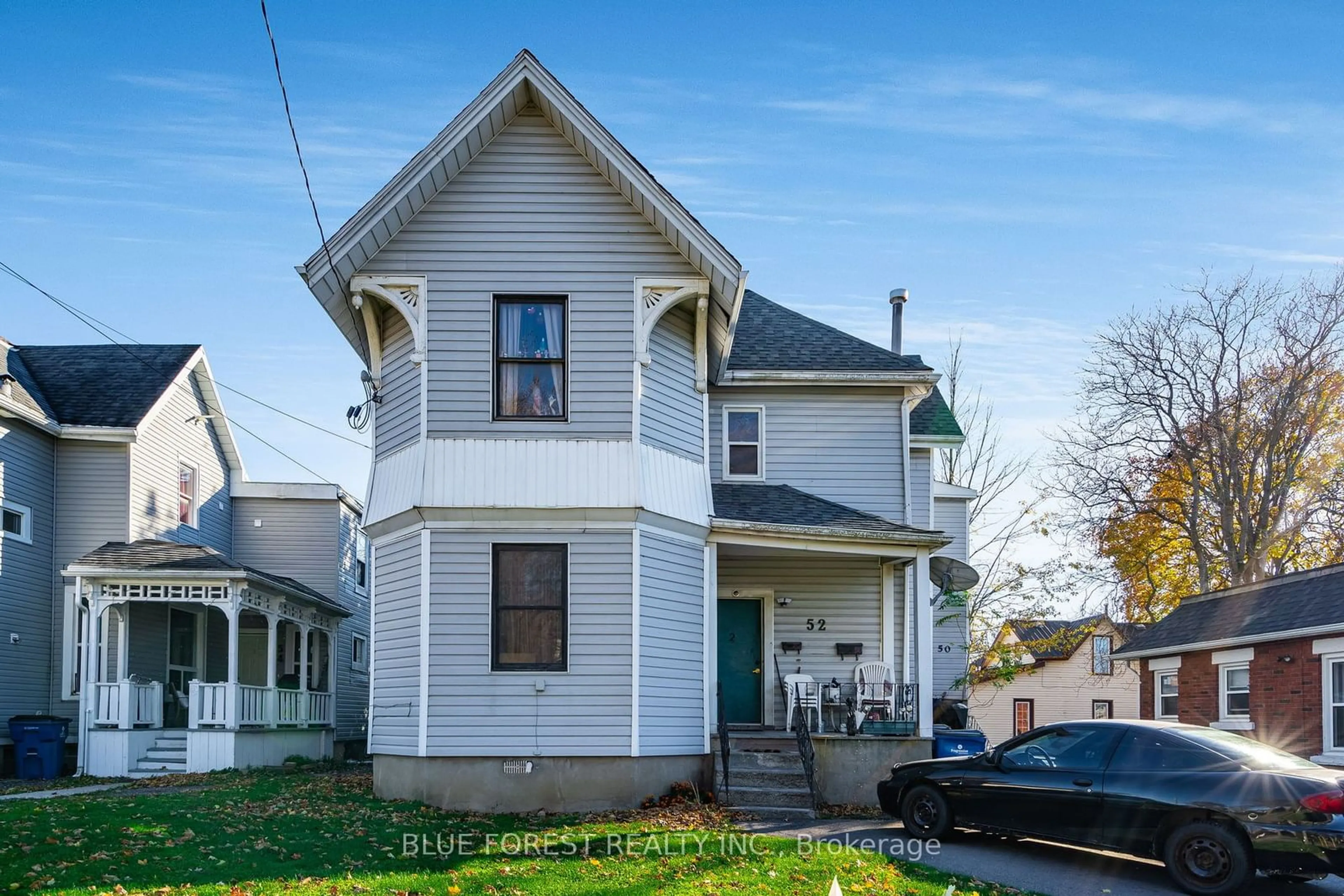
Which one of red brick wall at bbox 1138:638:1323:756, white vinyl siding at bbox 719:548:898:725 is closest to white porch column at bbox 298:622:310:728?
white vinyl siding at bbox 719:548:898:725

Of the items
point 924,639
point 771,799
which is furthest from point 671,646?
point 924,639

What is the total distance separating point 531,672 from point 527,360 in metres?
3.92

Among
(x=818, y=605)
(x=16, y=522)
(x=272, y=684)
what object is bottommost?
(x=272, y=684)

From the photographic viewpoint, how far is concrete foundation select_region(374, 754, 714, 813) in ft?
50.0

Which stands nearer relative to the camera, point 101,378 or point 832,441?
point 832,441

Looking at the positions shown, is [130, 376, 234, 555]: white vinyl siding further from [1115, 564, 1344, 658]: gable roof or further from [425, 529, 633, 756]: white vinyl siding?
[1115, 564, 1344, 658]: gable roof

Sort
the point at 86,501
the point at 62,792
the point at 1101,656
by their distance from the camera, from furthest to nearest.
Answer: the point at 1101,656
the point at 86,501
the point at 62,792

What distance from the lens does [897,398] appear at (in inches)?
826

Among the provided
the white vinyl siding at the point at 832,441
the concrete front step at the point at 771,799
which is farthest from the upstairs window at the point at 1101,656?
the concrete front step at the point at 771,799

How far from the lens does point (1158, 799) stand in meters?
11.3

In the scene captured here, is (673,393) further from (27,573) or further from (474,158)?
(27,573)

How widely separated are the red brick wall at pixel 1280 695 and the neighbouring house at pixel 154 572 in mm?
17081

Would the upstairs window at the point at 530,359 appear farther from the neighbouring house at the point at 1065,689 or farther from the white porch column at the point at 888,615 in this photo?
the neighbouring house at the point at 1065,689

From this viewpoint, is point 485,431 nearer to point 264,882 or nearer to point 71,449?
point 264,882
